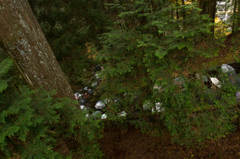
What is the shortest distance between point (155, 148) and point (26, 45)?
4556 millimetres

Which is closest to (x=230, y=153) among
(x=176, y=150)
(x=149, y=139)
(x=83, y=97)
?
(x=176, y=150)

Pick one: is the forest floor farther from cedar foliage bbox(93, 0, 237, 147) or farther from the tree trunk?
the tree trunk

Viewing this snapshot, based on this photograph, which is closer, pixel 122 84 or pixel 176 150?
pixel 122 84

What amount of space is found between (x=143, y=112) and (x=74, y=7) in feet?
14.4

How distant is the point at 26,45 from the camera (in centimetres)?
268

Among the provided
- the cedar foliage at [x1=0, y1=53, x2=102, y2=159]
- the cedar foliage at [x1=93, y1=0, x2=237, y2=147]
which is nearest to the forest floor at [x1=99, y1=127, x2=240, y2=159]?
the cedar foliage at [x1=93, y1=0, x2=237, y2=147]

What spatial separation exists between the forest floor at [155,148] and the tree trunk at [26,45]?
282cm

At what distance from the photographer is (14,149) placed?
6.20 ft

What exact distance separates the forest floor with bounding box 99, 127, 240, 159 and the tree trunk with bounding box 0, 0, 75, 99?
2824 mm

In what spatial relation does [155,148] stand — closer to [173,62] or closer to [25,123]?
[173,62]

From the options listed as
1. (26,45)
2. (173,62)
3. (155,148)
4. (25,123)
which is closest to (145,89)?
(173,62)

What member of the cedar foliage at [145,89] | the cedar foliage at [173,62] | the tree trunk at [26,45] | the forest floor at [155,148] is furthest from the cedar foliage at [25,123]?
the forest floor at [155,148]

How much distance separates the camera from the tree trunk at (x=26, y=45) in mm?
2484

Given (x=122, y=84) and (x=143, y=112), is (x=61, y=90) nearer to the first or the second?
(x=122, y=84)
